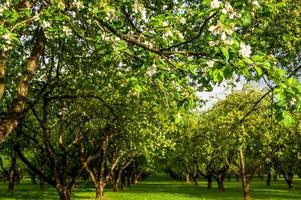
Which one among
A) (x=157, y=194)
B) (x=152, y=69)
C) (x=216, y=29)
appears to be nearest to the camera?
(x=216, y=29)

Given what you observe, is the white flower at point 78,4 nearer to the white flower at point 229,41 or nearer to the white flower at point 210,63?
the white flower at point 210,63

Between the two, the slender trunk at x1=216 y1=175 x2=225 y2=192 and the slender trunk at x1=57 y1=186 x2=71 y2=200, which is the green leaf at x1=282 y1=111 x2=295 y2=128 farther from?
the slender trunk at x1=216 y1=175 x2=225 y2=192

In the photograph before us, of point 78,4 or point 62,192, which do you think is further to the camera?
point 62,192

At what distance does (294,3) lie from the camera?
1525cm

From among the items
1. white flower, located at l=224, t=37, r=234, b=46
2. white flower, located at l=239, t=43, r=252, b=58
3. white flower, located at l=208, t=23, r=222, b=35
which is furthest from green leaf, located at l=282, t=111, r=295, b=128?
white flower, located at l=208, t=23, r=222, b=35

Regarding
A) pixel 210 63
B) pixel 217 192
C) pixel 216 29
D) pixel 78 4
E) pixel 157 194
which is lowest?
pixel 157 194

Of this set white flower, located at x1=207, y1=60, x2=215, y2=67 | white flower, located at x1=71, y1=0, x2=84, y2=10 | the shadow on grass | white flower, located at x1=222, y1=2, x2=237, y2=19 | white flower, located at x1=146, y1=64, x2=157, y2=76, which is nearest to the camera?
white flower, located at x1=222, y1=2, x2=237, y2=19

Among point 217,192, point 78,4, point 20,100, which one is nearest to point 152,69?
point 78,4

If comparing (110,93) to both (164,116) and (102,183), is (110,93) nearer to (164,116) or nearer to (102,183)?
(164,116)

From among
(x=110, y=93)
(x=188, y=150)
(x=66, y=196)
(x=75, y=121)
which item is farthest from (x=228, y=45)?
(x=188, y=150)

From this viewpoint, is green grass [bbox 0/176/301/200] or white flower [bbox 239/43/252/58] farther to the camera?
green grass [bbox 0/176/301/200]

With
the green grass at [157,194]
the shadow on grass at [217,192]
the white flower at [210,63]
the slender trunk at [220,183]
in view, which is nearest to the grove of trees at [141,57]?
the white flower at [210,63]

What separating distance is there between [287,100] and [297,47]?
1041 centimetres

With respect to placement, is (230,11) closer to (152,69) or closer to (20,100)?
(152,69)
